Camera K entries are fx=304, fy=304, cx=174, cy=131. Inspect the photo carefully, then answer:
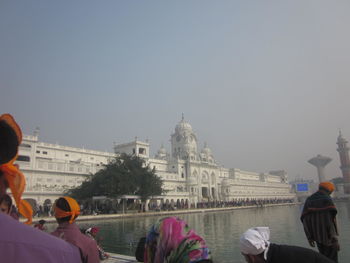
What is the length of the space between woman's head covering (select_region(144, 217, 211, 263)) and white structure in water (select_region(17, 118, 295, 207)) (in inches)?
1608

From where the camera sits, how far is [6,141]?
4.95ft

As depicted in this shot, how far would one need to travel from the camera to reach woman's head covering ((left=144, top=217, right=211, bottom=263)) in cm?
209

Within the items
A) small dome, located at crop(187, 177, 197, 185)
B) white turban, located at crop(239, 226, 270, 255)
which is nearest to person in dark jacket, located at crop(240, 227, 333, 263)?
white turban, located at crop(239, 226, 270, 255)

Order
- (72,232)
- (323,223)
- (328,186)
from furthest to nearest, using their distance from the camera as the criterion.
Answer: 1. (328,186)
2. (323,223)
3. (72,232)

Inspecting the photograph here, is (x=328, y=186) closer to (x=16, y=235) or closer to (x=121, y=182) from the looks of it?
(x=16, y=235)

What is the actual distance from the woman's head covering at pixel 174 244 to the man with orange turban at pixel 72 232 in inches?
51.6

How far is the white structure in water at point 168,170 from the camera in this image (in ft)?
135

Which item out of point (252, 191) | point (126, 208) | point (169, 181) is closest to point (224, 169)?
point (252, 191)

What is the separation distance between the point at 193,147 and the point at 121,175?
39.1 meters

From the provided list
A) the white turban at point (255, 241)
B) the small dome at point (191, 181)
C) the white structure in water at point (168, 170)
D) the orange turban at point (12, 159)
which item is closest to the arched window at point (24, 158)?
the white structure in water at point (168, 170)

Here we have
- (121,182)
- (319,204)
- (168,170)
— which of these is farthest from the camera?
(168,170)

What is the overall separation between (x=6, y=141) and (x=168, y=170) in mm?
67627

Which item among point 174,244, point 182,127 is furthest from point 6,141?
point 182,127

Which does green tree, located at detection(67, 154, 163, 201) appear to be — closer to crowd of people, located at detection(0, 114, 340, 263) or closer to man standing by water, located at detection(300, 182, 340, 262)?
man standing by water, located at detection(300, 182, 340, 262)
